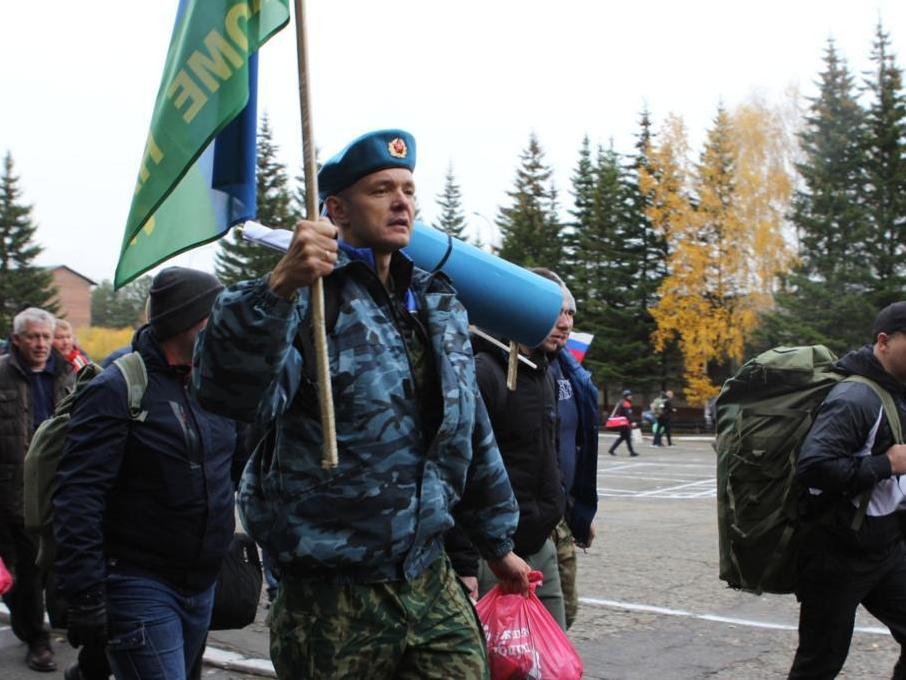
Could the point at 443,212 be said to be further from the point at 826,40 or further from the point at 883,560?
the point at 883,560

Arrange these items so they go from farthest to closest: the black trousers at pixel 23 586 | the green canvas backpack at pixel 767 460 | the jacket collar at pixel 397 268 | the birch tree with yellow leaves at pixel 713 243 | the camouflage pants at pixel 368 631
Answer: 1. the birch tree with yellow leaves at pixel 713 243
2. the black trousers at pixel 23 586
3. the green canvas backpack at pixel 767 460
4. the jacket collar at pixel 397 268
5. the camouflage pants at pixel 368 631

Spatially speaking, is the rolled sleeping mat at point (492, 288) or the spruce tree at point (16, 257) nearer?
the rolled sleeping mat at point (492, 288)

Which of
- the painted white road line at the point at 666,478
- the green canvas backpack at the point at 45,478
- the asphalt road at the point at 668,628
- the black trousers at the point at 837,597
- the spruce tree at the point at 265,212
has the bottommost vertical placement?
the asphalt road at the point at 668,628

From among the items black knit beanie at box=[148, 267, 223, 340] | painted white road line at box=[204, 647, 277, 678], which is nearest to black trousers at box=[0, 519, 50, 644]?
painted white road line at box=[204, 647, 277, 678]

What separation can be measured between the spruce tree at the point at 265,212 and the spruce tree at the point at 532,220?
12.0 metres

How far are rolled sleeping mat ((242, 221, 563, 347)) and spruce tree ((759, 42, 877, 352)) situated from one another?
36118 mm

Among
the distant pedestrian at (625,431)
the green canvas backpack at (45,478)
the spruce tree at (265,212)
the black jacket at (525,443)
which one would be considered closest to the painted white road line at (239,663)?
the green canvas backpack at (45,478)

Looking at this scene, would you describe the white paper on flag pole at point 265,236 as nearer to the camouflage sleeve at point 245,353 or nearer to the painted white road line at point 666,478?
the camouflage sleeve at point 245,353

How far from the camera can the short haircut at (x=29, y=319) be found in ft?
22.0

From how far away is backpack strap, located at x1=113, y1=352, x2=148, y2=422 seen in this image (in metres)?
3.63

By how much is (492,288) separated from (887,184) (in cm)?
3838

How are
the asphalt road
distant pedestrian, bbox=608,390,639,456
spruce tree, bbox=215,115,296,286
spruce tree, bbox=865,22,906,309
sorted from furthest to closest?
1. spruce tree, bbox=215,115,296,286
2. spruce tree, bbox=865,22,906,309
3. distant pedestrian, bbox=608,390,639,456
4. the asphalt road

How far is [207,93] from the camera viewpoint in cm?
265

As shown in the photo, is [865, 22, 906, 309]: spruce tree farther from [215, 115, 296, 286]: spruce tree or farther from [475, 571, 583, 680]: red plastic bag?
[475, 571, 583, 680]: red plastic bag
